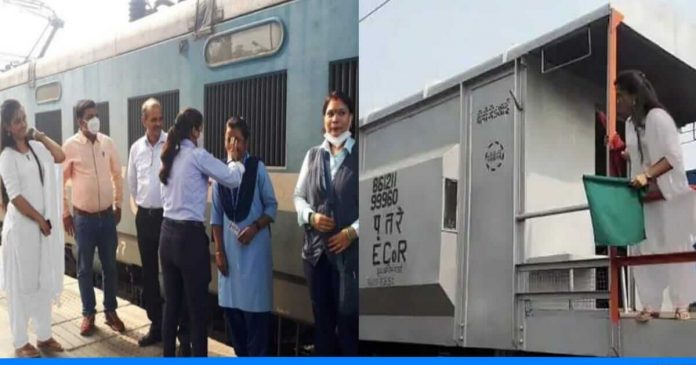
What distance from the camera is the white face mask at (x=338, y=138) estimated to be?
180 centimetres

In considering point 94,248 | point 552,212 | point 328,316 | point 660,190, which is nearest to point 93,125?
point 94,248

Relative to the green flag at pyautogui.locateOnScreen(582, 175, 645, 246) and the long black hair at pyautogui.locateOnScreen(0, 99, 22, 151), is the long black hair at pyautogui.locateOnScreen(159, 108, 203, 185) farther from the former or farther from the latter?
the green flag at pyautogui.locateOnScreen(582, 175, 645, 246)

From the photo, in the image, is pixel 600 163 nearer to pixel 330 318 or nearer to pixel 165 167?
pixel 330 318

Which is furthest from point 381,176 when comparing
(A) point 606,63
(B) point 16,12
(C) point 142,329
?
(B) point 16,12

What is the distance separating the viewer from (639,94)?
1865mm

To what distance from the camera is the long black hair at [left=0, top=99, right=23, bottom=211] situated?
1941mm

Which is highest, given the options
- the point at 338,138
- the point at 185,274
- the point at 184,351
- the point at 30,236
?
the point at 338,138

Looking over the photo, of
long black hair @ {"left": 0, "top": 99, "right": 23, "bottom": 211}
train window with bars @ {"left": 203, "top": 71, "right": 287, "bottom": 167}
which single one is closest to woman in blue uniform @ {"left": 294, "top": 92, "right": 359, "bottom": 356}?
train window with bars @ {"left": 203, "top": 71, "right": 287, "bottom": 167}

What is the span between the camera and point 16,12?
2084mm

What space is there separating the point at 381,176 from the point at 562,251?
1.84ft

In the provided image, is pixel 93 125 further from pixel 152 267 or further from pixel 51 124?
pixel 152 267

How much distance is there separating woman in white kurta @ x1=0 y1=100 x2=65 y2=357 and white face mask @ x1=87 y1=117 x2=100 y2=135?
0.11 meters

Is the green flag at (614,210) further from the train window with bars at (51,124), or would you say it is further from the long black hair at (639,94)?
the train window with bars at (51,124)

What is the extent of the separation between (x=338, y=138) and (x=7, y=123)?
3.41ft
